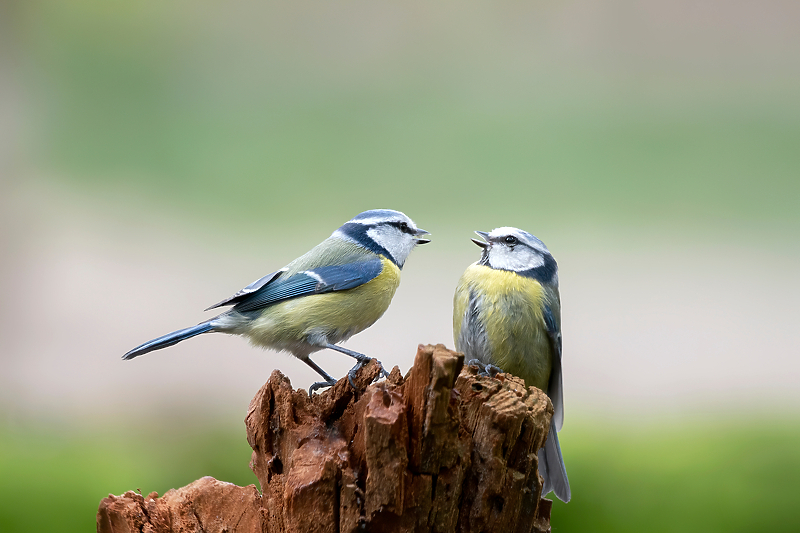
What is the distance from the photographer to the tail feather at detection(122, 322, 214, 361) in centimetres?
168

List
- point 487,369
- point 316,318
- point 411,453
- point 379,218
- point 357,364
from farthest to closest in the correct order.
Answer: point 379,218, point 487,369, point 316,318, point 357,364, point 411,453

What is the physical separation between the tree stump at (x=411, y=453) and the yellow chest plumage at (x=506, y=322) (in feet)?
1.51

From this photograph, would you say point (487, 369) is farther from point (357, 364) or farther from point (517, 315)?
point (357, 364)

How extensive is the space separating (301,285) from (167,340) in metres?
0.38

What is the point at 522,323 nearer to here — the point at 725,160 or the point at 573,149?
the point at 573,149

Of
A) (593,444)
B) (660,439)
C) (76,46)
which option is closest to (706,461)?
(660,439)

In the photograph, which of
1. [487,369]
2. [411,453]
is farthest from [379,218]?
[411,453]

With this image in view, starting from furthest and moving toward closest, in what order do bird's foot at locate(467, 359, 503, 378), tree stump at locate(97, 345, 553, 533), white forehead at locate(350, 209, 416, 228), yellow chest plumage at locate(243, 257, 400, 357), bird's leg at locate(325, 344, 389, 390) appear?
white forehead at locate(350, 209, 416, 228) → bird's foot at locate(467, 359, 503, 378) → yellow chest plumage at locate(243, 257, 400, 357) → bird's leg at locate(325, 344, 389, 390) → tree stump at locate(97, 345, 553, 533)

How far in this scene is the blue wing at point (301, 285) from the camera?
6.09ft

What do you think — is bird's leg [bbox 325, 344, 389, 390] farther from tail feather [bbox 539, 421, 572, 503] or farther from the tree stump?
tail feather [bbox 539, 421, 572, 503]

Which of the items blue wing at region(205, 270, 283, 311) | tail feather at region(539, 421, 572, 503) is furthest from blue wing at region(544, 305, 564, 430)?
blue wing at region(205, 270, 283, 311)

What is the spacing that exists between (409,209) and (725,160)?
175 centimetres

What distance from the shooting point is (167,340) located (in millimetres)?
1724

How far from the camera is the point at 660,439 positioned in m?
2.91
